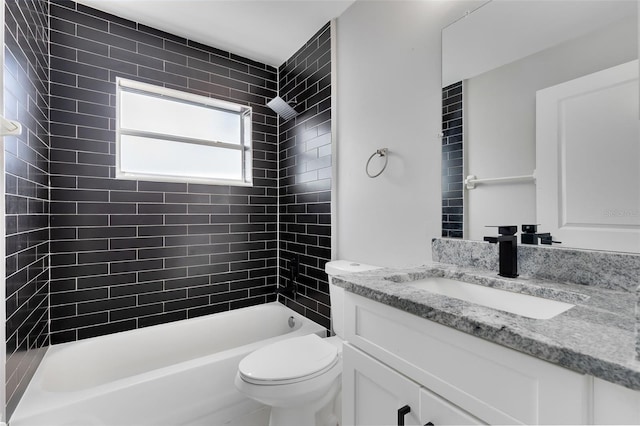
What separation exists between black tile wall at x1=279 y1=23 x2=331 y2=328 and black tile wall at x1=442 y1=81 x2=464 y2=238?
92 cm

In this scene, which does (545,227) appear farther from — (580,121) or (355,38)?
(355,38)

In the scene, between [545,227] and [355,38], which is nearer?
[545,227]

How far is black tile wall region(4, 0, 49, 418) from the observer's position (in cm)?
126

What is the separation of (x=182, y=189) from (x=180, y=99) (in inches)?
29.6

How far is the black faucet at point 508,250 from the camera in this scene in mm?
1072

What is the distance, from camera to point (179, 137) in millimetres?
2447

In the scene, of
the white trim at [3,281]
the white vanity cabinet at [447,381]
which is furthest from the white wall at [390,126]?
the white trim at [3,281]

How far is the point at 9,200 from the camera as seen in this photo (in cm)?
126

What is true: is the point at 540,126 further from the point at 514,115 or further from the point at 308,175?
the point at 308,175

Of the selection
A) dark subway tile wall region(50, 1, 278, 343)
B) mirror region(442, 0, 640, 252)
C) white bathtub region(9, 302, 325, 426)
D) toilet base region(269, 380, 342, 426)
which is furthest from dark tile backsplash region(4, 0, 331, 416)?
mirror region(442, 0, 640, 252)

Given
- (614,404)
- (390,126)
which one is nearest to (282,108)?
A: (390,126)

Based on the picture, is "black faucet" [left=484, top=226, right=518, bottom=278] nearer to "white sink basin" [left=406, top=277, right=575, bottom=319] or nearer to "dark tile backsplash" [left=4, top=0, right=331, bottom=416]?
"white sink basin" [left=406, top=277, right=575, bottom=319]

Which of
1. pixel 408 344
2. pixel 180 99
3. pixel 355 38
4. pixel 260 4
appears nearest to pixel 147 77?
pixel 180 99

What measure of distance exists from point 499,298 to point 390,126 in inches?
42.1
